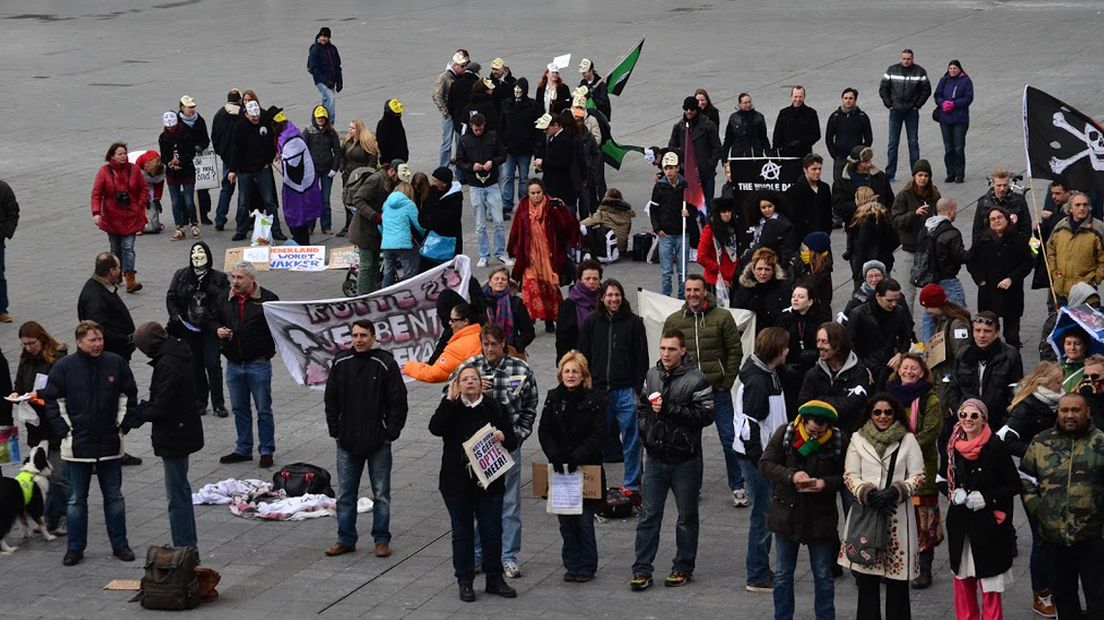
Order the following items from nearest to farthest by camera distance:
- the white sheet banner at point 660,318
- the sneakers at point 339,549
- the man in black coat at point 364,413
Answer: the man in black coat at point 364,413
the sneakers at point 339,549
the white sheet banner at point 660,318

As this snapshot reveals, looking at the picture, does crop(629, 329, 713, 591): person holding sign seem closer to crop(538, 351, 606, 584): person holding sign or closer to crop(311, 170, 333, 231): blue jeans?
crop(538, 351, 606, 584): person holding sign

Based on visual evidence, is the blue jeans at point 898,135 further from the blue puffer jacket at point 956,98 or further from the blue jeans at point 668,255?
the blue jeans at point 668,255

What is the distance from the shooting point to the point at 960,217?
22.7 metres

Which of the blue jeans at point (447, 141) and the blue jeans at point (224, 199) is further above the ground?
the blue jeans at point (447, 141)

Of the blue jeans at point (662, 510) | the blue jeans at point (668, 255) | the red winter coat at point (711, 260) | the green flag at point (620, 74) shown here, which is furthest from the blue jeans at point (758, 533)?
the green flag at point (620, 74)

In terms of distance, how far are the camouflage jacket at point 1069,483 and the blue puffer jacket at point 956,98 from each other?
1439 centimetres

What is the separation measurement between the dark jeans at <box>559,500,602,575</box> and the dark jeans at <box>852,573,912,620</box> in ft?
6.56

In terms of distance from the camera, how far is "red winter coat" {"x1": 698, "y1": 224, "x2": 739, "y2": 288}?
17.7 metres

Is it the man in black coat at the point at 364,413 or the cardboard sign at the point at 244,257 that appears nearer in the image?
the man in black coat at the point at 364,413

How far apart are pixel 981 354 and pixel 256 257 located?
11.1 m

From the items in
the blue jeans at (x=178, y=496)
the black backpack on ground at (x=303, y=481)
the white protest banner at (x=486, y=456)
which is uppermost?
the white protest banner at (x=486, y=456)

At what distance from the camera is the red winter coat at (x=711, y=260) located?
17734 millimetres

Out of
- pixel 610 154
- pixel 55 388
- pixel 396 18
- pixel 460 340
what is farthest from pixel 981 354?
pixel 396 18

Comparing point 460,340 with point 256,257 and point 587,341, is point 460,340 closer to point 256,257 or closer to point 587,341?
point 587,341
